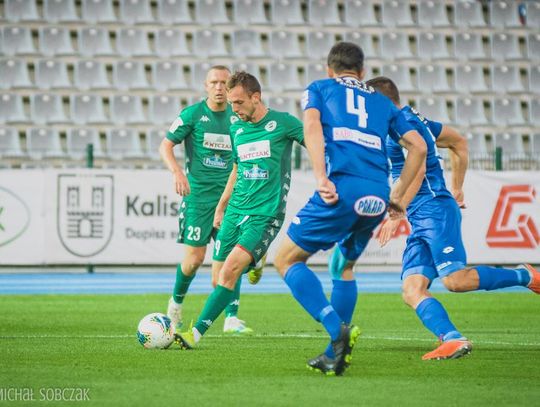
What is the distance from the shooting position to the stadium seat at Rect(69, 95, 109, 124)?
22.5 metres

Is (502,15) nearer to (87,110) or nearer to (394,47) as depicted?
(394,47)

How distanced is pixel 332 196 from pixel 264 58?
59.0ft

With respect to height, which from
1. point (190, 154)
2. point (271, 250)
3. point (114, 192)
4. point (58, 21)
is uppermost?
Result: point (58, 21)

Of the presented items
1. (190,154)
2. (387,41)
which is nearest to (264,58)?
(387,41)

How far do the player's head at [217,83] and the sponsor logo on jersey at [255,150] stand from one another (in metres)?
1.36

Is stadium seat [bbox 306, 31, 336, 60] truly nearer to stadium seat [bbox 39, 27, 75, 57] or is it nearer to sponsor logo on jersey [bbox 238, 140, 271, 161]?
stadium seat [bbox 39, 27, 75, 57]

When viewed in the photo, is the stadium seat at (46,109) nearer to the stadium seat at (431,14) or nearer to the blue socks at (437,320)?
the stadium seat at (431,14)

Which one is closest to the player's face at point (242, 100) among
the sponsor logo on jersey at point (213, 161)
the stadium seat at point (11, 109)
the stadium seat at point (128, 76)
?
the sponsor logo on jersey at point (213, 161)

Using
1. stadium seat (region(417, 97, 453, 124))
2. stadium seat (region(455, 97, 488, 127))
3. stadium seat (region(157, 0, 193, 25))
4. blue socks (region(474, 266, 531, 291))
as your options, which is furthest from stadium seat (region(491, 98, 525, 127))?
blue socks (region(474, 266, 531, 291))

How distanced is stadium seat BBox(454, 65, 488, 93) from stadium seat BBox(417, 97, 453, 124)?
3.44 ft

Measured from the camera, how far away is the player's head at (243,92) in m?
8.24

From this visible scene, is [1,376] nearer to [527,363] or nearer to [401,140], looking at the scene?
[401,140]

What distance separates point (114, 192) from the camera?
1917 centimetres

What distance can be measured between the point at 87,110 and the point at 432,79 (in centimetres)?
827
